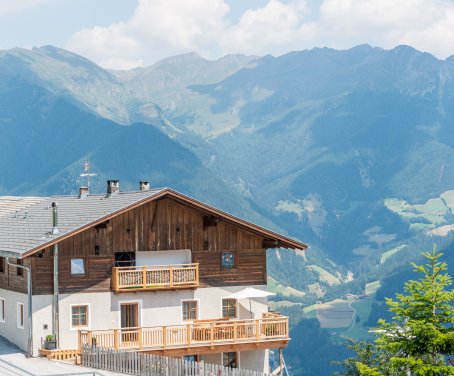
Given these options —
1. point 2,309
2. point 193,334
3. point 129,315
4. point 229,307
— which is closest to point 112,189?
point 129,315

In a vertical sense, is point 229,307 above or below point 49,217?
below

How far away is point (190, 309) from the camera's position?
50.9 meters

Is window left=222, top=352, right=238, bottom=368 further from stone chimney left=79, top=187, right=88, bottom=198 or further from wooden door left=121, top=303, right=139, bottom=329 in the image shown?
stone chimney left=79, top=187, right=88, bottom=198

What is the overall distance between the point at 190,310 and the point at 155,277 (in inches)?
107

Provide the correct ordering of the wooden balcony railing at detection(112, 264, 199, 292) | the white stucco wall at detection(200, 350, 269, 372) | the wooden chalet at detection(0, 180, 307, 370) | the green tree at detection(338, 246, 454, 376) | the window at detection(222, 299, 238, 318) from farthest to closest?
the window at detection(222, 299, 238, 318), the white stucco wall at detection(200, 350, 269, 372), the wooden balcony railing at detection(112, 264, 199, 292), the wooden chalet at detection(0, 180, 307, 370), the green tree at detection(338, 246, 454, 376)

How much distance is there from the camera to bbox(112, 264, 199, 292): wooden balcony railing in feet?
160

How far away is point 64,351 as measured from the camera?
46344mm

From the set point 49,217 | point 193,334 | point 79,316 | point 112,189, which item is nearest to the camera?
point 79,316

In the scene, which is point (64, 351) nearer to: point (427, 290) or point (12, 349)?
point (12, 349)

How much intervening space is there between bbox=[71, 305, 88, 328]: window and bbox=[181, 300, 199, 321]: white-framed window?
5.04 m

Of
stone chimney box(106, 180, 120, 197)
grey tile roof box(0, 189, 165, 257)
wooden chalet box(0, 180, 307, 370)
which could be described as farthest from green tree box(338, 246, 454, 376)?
stone chimney box(106, 180, 120, 197)

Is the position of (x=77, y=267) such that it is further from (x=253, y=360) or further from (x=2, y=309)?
(x=253, y=360)

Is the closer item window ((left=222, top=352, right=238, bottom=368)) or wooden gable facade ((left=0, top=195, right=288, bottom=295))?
wooden gable facade ((left=0, top=195, right=288, bottom=295))

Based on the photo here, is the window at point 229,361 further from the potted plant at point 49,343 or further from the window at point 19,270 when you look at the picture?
the window at point 19,270
